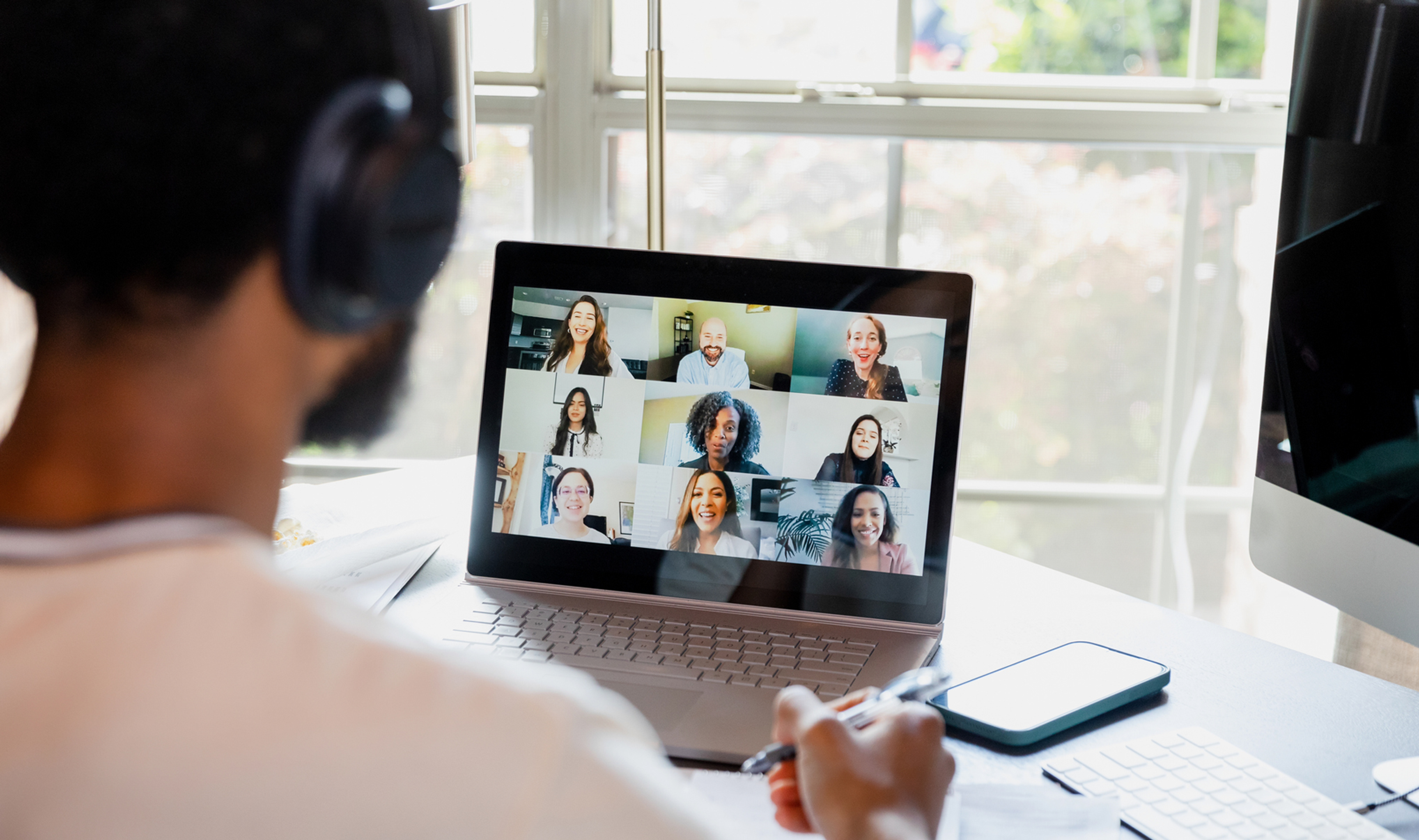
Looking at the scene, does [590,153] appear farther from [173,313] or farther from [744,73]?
[173,313]

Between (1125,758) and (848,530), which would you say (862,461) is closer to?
(848,530)

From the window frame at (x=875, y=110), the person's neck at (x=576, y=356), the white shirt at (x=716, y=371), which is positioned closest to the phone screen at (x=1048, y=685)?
the white shirt at (x=716, y=371)

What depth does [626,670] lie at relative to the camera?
789 mm

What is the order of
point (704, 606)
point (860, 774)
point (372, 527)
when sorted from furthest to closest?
1. point (372, 527)
2. point (704, 606)
3. point (860, 774)

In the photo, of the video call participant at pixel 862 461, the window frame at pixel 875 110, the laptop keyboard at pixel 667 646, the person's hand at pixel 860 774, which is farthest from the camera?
the window frame at pixel 875 110

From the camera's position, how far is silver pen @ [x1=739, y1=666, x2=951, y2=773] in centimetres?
55

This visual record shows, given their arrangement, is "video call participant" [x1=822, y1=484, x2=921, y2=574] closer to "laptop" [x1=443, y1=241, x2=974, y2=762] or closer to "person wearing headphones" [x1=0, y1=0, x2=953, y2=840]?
"laptop" [x1=443, y1=241, x2=974, y2=762]

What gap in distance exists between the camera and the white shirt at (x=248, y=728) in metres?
0.32

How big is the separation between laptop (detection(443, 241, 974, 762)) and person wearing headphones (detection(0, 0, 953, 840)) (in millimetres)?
477

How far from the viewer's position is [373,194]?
0.40 metres

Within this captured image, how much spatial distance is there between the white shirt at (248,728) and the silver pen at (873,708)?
0.21 metres

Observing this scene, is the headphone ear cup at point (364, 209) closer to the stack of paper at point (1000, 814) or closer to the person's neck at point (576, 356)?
the stack of paper at point (1000, 814)

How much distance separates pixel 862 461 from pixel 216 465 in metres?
0.59

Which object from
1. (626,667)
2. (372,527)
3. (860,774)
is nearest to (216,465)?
(860,774)
